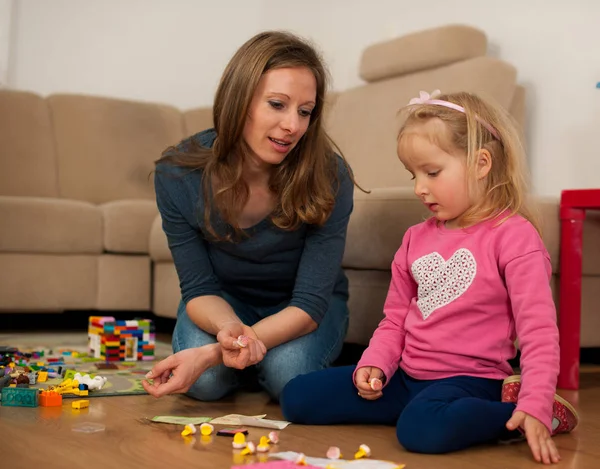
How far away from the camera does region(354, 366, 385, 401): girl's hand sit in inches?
57.9

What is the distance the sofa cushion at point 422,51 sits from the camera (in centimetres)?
290

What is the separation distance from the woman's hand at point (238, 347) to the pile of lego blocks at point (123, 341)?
0.79m

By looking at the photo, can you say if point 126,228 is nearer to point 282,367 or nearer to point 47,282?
point 47,282

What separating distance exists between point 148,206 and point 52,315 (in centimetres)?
76

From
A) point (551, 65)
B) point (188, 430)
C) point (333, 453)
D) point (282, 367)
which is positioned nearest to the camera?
point (333, 453)

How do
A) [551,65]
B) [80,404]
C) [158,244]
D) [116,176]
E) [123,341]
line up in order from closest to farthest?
1. [80,404]
2. [123,341]
3. [551,65]
4. [158,244]
5. [116,176]

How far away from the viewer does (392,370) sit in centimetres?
153


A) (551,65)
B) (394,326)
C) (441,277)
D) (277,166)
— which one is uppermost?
(551,65)

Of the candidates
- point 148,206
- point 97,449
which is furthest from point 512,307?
point 148,206

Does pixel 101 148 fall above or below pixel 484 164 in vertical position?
below

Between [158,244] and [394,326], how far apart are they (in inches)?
60.8

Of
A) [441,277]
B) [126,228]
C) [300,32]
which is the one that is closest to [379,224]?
[441,277]

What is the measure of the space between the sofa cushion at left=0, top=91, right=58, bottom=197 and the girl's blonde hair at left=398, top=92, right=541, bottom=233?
2.38m

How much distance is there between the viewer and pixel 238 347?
1542 millimetres
